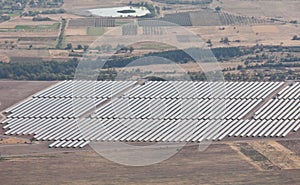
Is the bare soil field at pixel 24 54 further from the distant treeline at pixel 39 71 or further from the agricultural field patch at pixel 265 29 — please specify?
the agricultural field patch at pixel 265 29

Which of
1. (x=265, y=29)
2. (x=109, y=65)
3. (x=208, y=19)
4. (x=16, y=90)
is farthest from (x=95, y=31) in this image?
(x=16, y=90)

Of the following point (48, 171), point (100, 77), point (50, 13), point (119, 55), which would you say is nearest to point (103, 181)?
point (48, 171)

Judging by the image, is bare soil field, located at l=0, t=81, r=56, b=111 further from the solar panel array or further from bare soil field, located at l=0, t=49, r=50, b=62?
bare soil field, located at l=0, t=49, r=50, b=62

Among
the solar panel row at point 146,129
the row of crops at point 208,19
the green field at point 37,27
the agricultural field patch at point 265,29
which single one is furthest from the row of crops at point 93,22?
the solar panel row at point 146,129

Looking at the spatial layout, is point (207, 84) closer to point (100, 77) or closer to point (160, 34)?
point (100, 77)

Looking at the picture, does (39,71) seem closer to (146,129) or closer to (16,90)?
(16,90)
